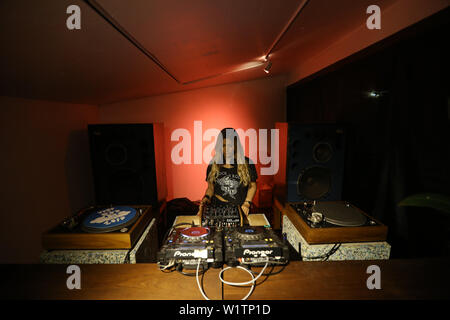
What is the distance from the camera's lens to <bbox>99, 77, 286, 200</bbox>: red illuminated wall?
3949 millimetres

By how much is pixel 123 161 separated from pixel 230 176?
3.80ft

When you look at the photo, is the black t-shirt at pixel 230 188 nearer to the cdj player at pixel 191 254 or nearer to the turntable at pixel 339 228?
the turntable at pixel 339 228

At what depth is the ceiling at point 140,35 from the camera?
34.4 inches

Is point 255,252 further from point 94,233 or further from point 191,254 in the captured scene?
point 94,233

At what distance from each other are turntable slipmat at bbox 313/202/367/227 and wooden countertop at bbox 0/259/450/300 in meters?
0.50

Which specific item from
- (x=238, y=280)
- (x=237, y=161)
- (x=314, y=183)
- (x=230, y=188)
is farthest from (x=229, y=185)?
(x=238, y=280)

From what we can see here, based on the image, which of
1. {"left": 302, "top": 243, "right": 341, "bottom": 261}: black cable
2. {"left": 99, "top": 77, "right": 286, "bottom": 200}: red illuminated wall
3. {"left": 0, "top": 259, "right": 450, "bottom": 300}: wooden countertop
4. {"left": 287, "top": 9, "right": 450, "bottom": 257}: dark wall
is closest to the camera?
{"left": 0, "top": 259, "right": 450, "bottom": 300}: wooden countertop

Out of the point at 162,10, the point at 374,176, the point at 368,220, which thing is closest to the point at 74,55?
the point at 162,10

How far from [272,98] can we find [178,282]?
3939 mm

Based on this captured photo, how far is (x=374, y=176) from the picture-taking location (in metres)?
1.81

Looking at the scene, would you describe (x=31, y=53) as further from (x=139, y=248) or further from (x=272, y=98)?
(x=272, y=98)

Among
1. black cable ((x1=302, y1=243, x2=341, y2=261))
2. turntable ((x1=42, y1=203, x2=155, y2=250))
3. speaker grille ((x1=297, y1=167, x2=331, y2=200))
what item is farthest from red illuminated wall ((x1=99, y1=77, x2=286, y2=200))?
black cable ((x1=302, y1=243, x2=341, y2=261))

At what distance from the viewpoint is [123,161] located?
1.92m

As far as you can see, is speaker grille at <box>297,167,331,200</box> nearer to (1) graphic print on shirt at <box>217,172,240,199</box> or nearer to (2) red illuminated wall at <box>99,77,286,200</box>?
(1) graphic print on shirt at <box>217,172,240,199</box>
